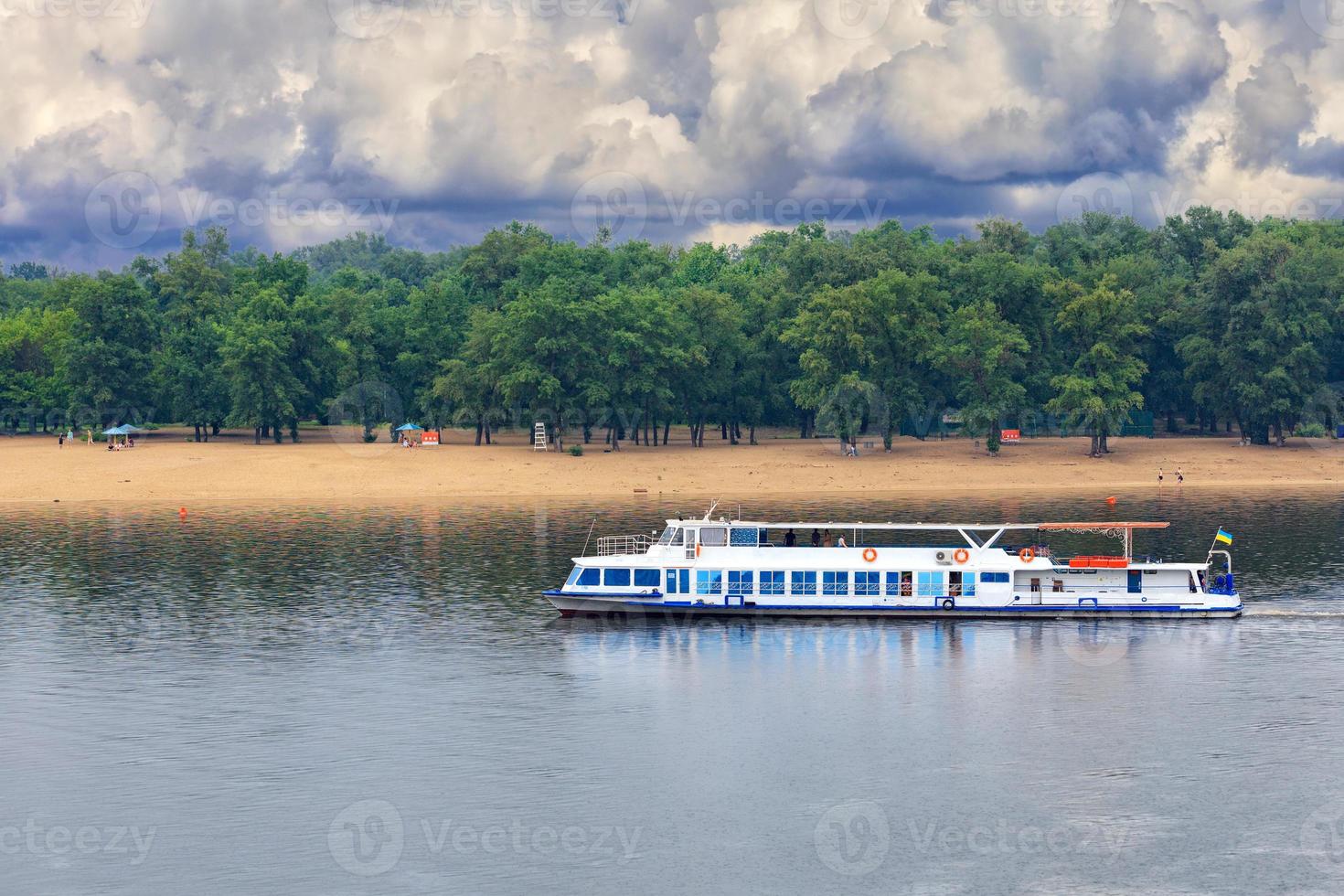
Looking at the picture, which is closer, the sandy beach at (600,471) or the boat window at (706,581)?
the boat window at (706,581)

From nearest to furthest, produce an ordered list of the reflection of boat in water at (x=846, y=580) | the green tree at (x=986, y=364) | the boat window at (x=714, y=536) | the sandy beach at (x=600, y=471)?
the reflection of boat in water at (x=846, y=580) < the boat window at (x=714, y=536) < the sandy beach at (x=600, y=471) < the green tree at (x=986, y=364)

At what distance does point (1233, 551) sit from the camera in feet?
325

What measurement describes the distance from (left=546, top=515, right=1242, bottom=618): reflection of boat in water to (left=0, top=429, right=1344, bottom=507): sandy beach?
181ft

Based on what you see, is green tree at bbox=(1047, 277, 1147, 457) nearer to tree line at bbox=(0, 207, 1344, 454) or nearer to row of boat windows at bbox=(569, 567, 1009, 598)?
tree line at bbox=(0, 207, 1344, 454)

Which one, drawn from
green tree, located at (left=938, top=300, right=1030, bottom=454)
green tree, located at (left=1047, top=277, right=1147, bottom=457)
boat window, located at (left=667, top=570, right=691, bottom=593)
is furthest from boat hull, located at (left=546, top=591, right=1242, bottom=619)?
green tree, located at (left=938, top=300, right=1030, bottom=454)

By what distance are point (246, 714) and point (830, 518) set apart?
64.3 metres

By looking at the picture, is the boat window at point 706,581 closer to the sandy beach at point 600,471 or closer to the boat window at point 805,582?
the boat window at point 805,582

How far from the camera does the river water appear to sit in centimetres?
4588

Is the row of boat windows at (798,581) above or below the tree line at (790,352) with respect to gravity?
below

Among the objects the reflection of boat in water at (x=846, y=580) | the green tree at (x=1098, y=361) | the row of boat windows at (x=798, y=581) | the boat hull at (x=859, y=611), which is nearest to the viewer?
the boat hull at (x=859, y=611)

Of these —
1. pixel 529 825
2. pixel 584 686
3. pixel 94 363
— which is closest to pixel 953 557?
pixel 584 686

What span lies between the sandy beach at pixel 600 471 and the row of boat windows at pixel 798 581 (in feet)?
181

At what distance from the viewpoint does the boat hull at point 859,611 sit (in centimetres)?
7969

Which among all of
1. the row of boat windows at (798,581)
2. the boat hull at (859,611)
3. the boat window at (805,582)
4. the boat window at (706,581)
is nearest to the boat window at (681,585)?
the row of boat windows at (798,581)
